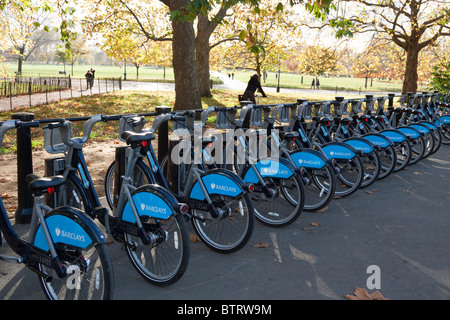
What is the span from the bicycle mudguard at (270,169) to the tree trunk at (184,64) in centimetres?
967

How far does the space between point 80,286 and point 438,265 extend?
3078 millimetres

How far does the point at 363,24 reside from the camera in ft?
64.3

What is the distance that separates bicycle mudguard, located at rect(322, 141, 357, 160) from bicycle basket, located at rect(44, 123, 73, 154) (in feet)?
11.4

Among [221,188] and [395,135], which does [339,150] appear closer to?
[395,135]

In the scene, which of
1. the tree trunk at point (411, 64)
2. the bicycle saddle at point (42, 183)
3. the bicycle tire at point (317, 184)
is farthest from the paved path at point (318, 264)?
the tree trunk at point (411, 64)

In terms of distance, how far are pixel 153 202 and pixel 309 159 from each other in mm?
2583

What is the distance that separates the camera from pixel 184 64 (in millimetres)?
13922

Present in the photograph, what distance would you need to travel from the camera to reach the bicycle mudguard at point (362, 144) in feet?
19.8

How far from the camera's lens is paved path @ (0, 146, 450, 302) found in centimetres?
327

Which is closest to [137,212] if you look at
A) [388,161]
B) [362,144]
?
[362,144]

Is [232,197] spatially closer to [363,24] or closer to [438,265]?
[438,265]

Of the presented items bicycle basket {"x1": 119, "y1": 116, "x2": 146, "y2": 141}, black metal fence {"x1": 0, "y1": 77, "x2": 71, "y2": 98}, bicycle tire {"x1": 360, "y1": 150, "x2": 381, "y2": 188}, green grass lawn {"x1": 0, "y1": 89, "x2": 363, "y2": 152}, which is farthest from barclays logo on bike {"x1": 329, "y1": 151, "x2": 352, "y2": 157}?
black metal fence {"x1": 0, "y1": 77, "x2": 71, "y2": 98}
